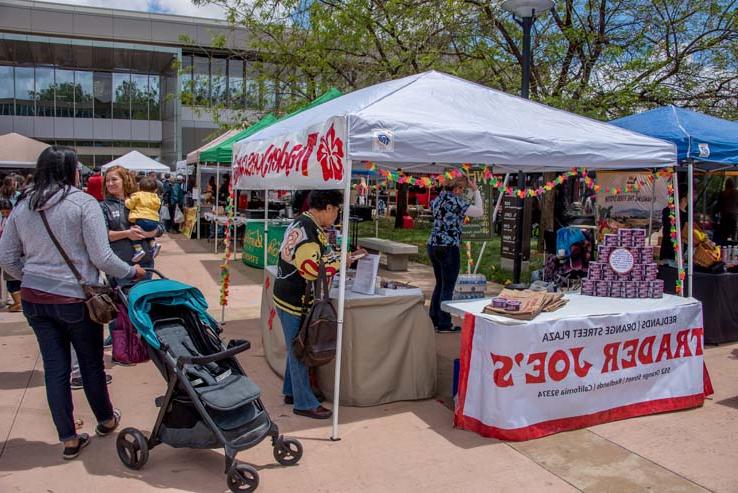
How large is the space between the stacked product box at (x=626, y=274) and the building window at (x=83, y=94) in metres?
34.3

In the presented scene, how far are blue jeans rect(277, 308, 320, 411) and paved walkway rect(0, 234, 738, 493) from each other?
152 mm

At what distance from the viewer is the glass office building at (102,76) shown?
95.0ft

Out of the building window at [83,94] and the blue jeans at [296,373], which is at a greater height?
the building window at [83,94]

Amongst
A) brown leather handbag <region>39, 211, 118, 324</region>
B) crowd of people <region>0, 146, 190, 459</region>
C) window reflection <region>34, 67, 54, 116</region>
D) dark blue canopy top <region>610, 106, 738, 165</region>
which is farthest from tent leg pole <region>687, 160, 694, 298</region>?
window reflection <region>34, 67, 54, 116</region>

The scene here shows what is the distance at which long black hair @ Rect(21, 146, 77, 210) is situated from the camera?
3633 mm

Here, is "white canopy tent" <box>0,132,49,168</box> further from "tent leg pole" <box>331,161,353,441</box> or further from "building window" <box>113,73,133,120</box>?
"building window" <box>113,73,133,120</box>

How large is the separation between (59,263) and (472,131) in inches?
116

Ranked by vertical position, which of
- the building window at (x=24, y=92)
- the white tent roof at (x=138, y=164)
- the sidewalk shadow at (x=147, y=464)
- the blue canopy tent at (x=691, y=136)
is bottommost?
the sidewalk shadow at (x=147, y=464)

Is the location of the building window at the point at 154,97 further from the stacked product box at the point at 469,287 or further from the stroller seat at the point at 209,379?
the stroller seat at the point at 209,379

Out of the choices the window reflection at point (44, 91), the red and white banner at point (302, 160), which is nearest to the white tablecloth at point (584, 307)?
the red and white banner at point (302, 160)

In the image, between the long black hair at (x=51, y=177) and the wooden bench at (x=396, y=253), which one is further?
the wooden bench at (x=396, y=253)

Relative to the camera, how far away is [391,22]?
1177 cm

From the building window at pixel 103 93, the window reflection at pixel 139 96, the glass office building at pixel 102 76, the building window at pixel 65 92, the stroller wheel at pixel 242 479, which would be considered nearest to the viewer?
the stroller wheel at pixel 242 479

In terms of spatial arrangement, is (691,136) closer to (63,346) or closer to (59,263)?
(59,263)
